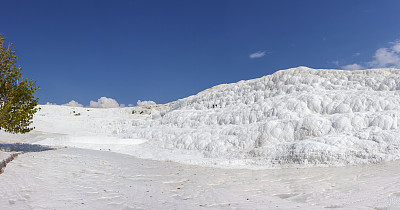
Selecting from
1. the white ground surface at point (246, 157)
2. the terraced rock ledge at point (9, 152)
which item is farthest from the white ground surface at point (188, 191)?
the terraced rock ledge at point (9, 152)

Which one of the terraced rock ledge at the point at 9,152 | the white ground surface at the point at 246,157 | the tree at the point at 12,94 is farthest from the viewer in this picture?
the tree at the point at 12,94

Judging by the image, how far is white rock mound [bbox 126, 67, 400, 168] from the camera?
1644 centimetres

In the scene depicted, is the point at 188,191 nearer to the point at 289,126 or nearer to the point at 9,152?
the point at 9,152

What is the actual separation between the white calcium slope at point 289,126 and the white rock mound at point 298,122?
0.05m

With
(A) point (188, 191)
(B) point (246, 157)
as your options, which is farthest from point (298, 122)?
(A) point (188, 191)

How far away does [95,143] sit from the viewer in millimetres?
27734

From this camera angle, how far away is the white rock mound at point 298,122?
1644cm

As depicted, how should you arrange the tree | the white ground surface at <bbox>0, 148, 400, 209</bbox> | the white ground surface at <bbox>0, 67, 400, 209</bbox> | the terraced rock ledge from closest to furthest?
1. the white ground surface at <bbox>0, 148, 400, 209</bbox>
2. the white ground surface at <bbox>0, 67, 400, 209</bbox>
3. the terraced rock ledge
4. the tree

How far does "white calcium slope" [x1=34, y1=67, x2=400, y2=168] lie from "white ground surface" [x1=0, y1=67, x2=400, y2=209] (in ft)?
0.29

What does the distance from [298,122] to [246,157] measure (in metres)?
5.37

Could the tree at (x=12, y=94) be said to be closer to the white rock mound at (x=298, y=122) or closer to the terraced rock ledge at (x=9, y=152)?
the terraced rock ledge at (x=9, y=152)

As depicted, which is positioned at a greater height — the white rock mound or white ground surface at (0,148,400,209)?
the white rock mound

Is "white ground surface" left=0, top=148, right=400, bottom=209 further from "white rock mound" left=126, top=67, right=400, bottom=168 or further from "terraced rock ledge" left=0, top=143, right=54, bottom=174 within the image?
"white rock mound" left=126, top=67, right=400, bottom=168

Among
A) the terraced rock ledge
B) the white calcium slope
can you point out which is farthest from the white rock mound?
the terraced rock ledge
